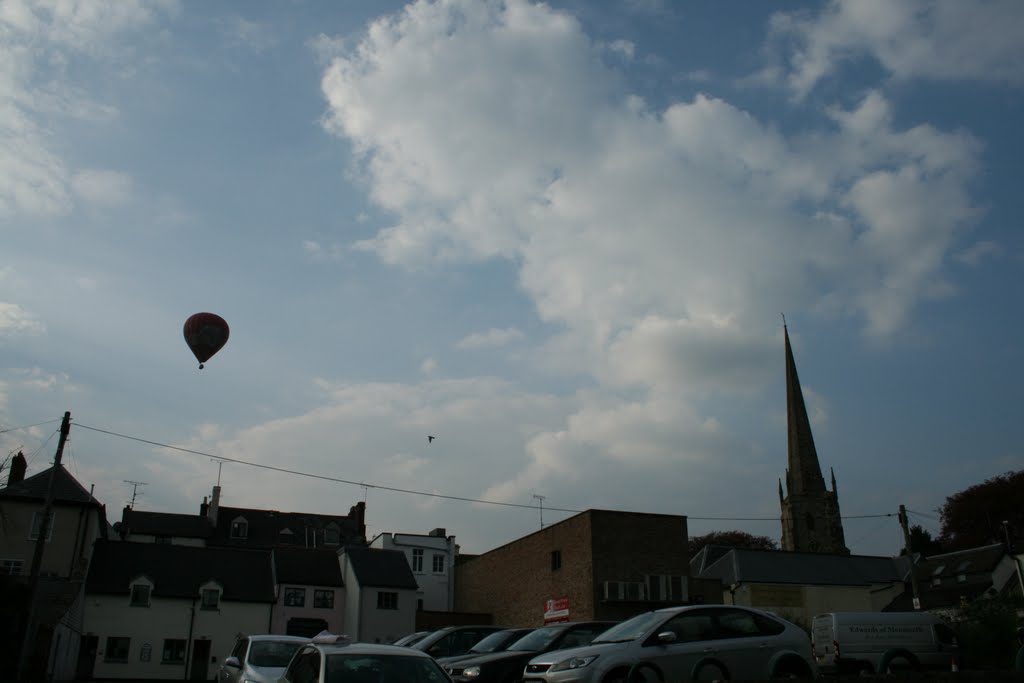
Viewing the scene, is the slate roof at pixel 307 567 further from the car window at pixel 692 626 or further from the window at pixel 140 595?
the car window at pixel 692 626

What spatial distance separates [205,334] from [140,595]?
24.0 meters

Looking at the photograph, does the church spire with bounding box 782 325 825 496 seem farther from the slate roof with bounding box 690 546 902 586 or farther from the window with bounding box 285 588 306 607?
the window with bounding box 285 588 306 607

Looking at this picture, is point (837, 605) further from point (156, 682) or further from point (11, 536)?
point (11, 536)

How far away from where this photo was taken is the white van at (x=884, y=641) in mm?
14844

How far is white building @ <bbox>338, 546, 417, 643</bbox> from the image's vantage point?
47.8 meters

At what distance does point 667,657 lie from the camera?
37.3 feet

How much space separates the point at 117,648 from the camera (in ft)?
137

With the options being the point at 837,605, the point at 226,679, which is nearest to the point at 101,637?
the point at 226,679

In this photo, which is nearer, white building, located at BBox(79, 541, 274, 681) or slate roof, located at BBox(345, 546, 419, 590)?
white building, located at BBox(79, 541, 274, 681)

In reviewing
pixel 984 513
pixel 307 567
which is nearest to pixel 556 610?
pixel 307 567

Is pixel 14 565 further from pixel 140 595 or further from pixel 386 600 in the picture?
pixel 386 600

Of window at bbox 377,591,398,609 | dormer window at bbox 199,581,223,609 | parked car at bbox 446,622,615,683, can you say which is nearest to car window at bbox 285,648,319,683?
parked car at bbox 446,622,615,683

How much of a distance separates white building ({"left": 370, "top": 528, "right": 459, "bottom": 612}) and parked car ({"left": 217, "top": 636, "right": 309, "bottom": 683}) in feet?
156

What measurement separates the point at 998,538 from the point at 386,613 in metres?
53.0
